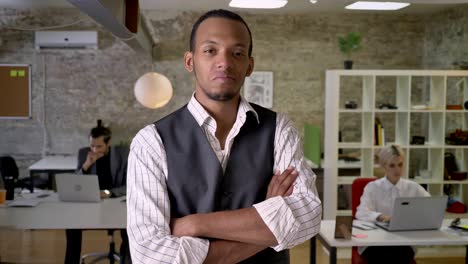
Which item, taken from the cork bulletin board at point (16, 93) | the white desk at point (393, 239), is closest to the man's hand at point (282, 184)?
the white desk at point (393, 239)

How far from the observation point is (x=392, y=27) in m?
8.88

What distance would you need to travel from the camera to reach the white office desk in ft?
13.5

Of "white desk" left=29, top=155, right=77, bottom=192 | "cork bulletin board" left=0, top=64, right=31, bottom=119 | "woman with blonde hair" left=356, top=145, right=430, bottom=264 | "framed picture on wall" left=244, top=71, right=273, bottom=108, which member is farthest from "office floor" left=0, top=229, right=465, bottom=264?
"framed picture on wall" left=244, top=71, right=273, bottom=108

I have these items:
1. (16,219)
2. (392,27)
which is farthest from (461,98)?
(16,219)

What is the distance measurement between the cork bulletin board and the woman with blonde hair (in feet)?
19.9

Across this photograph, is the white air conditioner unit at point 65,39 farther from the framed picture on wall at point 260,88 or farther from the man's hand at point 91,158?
the man's hand at point 91,158

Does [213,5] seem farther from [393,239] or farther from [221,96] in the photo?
[221,96]

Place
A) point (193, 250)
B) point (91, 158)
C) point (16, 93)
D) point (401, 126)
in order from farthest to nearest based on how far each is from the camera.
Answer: point (16, 93)
point (401, 126)
point (91, 158)
point (193, 250)

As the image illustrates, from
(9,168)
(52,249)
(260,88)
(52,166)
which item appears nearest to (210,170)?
(52,249)

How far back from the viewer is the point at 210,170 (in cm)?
151

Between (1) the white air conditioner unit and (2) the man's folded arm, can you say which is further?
(1) the white air conditioner unit

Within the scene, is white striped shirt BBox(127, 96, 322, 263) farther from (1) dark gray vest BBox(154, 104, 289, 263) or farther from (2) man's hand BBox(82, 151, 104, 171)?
(2) man's hand BBox(82, 151, 104, 171)

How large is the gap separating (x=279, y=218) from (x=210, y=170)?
0.24 meters

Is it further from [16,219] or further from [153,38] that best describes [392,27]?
[16,219]
